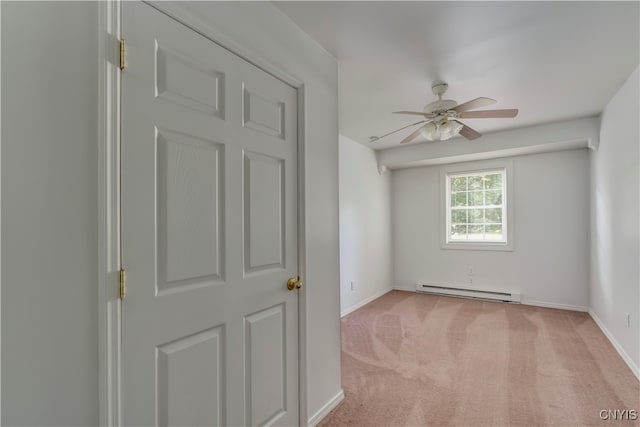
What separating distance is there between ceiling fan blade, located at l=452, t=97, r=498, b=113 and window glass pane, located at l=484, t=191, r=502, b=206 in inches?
112

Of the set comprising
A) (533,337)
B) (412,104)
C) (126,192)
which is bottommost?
(533,337)

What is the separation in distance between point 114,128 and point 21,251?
1.45 feet

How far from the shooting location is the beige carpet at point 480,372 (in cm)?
201

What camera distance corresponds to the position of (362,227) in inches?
185

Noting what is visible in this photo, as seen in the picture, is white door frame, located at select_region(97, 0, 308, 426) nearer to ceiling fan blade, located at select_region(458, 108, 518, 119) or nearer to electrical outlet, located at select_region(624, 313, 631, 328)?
ceiling fan blade, located at select_region(458, 108, 518, 119)

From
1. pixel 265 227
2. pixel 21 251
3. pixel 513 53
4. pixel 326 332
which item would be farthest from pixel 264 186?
pixel 513 53

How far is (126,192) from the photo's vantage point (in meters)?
1.05

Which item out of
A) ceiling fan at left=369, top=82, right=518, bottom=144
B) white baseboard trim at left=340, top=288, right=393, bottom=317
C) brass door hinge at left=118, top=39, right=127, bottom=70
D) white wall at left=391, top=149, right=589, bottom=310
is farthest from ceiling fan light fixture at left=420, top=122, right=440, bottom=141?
white wall at left=391, top=149, right=589, bottom=310

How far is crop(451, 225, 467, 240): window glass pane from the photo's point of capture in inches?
202

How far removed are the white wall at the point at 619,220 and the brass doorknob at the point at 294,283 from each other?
102 inches

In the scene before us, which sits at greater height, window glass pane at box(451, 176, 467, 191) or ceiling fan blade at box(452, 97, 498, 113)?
ceiling fan blade at box(452, 97, 498, 113)

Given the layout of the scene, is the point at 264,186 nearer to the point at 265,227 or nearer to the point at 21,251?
the point at 265,227

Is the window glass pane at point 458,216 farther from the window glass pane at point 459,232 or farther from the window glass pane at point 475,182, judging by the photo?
the window glass pane at point 475,182

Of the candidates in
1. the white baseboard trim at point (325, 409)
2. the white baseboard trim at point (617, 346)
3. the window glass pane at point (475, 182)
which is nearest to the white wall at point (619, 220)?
the white baseboard trim at point (617, 346)
